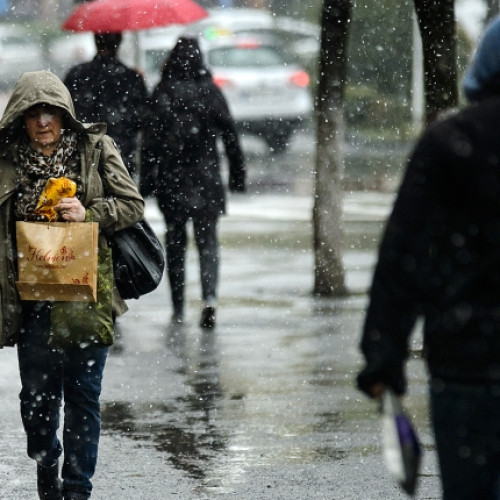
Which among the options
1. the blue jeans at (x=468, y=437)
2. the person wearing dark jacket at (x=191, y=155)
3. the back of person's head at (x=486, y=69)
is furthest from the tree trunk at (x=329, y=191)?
the blue jeans at (x=468, y=437)

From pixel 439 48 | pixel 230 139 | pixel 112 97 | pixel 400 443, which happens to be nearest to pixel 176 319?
pixel 230 139

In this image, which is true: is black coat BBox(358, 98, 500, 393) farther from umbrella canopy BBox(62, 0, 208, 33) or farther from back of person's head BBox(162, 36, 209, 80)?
umbrella canopy BBox(62, 0, 208, 33)

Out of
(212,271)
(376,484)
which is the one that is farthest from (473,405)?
(212,271)

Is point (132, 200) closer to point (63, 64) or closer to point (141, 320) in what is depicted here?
point (141, 320)

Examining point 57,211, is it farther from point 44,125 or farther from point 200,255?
point 200,255

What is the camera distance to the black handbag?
5.32m

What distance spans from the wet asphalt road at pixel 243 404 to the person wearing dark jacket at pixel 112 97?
1313 mm

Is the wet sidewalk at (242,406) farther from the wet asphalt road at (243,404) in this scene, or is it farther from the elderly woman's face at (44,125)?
the elderly woman's face at (44,125)

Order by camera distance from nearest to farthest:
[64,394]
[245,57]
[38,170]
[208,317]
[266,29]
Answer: [38,170] → [64,394] → [208,317] → [245,57] → [266,29]

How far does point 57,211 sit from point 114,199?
219 mm

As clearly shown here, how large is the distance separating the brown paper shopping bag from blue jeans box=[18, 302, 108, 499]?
0.34 feet

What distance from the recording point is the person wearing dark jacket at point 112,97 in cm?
945

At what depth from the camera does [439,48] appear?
810 cm

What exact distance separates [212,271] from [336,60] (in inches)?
72.1
